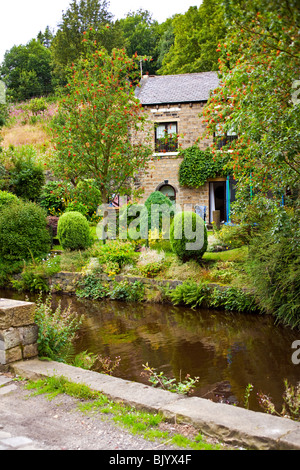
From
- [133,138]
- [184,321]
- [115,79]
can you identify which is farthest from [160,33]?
[184,321]

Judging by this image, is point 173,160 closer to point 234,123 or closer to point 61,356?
point 234,123

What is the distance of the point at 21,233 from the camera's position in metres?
14.6

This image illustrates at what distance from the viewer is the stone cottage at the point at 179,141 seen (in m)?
21.0

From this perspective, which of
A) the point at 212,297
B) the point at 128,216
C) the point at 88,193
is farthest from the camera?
the point at 128,216

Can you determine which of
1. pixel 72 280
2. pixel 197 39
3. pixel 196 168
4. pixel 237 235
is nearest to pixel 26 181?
pixel 196 168

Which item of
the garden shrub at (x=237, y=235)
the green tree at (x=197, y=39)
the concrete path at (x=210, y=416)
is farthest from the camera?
the green tree at (x=197, y=39)

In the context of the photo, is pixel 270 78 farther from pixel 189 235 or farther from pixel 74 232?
pixel 74 232

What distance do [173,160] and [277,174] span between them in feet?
50.0

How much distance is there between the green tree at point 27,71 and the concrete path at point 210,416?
42.1 metres

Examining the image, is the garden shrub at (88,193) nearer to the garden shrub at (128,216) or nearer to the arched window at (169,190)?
the garden shrub at (128,216)

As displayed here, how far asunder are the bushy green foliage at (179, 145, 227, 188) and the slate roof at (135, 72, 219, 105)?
2514 mm

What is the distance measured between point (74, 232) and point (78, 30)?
1126 inches

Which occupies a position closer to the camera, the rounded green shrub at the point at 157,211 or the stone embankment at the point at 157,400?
the stone embankment at the point at 157,400

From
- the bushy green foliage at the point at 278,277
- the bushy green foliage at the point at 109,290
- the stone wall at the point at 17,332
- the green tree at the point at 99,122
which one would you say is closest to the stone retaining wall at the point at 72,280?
the bushy green foliage at the point at 109,290
